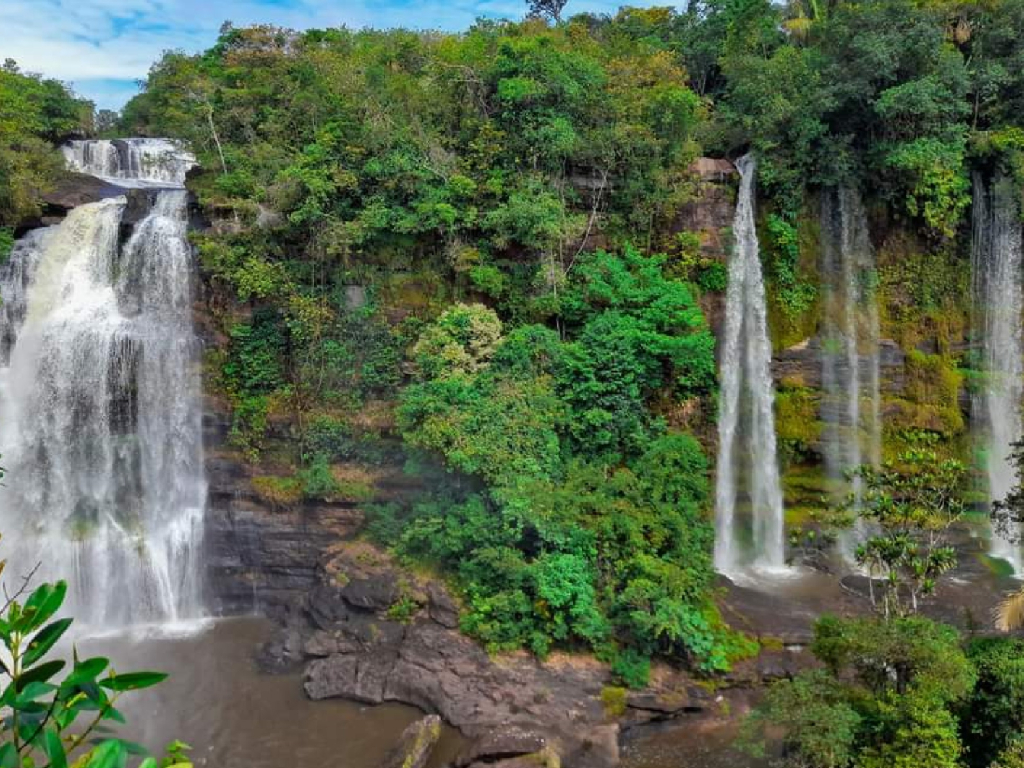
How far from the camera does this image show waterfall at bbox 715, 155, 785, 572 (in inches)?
696

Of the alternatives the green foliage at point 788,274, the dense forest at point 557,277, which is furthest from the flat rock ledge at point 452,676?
the green foliage at point 788,274

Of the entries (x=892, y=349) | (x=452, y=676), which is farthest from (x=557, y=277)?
(x=452, y=676)

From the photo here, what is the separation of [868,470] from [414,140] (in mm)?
12797

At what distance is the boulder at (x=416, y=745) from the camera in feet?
35.8

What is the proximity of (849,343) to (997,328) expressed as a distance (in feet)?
11.7

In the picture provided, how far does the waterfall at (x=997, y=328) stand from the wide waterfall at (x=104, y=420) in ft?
63.8

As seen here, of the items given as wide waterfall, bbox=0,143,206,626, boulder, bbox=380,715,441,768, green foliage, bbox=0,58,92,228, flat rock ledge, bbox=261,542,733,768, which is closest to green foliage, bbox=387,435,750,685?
flat rock ledge, bbox=261,542,733,768

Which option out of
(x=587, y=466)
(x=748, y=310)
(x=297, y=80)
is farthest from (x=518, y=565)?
(x=297, y=80)

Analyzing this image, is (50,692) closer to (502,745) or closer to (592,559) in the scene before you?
(502,745)

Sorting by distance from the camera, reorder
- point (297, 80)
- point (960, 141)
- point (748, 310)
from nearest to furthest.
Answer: point (960, 141), point (748, 310), point (297, 80)

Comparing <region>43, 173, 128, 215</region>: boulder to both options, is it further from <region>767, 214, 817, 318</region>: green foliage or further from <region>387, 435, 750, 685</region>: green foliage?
<region>767, 214, 817, 318</region>: green foliage

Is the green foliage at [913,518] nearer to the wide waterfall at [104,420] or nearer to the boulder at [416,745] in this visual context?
the boulder at [416,745]

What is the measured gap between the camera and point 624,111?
18.3 meters

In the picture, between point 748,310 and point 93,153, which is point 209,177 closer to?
point 93,153
